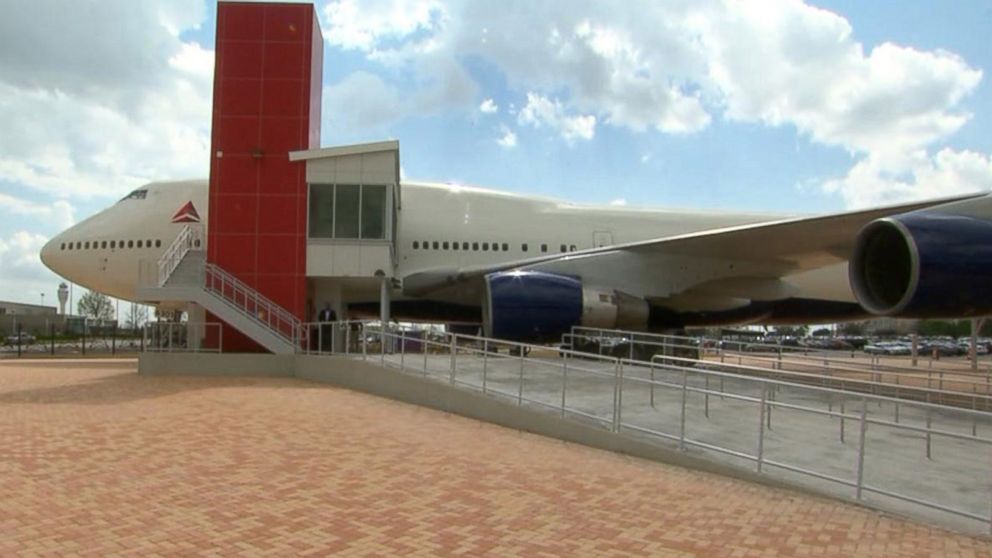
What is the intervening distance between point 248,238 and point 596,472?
41.1 ft

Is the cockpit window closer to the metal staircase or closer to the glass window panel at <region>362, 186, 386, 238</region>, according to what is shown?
the metal staircase

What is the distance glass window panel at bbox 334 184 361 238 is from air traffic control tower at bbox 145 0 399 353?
0.07 ft

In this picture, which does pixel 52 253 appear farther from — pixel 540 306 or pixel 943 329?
pixel 943 329

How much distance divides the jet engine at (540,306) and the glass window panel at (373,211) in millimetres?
3673

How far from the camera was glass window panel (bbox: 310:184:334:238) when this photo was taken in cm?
1698

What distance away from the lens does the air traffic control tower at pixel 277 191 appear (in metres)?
16.8

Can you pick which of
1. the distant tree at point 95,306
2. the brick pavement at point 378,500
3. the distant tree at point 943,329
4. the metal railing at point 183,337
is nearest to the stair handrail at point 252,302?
the metal railing at point 183,337

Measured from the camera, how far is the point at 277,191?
1697 centimetres

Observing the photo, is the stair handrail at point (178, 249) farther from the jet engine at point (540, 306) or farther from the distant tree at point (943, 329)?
the distant tree at point (943, 329)

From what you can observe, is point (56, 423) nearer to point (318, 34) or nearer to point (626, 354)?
point (626, 354)

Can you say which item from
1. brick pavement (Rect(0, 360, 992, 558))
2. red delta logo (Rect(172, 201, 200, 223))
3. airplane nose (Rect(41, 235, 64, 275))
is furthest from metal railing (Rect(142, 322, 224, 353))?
brick pavement (Rect(0, 360, 992, 558))

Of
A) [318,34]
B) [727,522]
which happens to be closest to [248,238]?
[318,34]

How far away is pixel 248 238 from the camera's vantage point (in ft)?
55.3

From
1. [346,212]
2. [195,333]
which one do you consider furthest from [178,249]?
[346,212]
